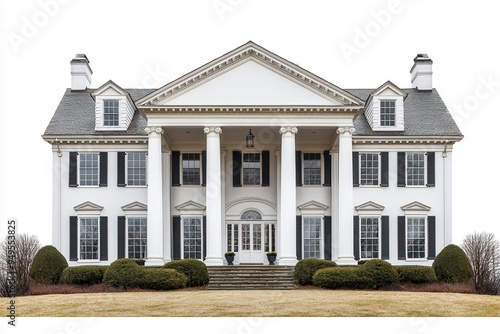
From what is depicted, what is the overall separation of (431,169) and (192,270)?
47.8 ft

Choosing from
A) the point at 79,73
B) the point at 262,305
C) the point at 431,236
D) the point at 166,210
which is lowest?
the point at 262,305

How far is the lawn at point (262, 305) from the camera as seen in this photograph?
84.3ft

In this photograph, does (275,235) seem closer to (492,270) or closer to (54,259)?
(54,259)

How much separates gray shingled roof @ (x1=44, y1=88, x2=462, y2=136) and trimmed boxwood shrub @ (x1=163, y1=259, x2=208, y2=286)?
946 centimetres

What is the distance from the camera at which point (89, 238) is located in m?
41.7

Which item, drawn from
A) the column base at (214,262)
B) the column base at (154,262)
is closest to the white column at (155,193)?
the column base at (154,262)

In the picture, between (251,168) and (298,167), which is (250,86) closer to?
(251,168)

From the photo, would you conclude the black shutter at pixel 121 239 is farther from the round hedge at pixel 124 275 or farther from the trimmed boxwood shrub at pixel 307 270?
the trimmed boxwood shrub at pixel 307 270

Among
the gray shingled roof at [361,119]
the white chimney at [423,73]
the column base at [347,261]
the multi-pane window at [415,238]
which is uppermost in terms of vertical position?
the white chimney at [423,73]

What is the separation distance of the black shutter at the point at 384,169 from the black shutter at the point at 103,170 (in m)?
14.6

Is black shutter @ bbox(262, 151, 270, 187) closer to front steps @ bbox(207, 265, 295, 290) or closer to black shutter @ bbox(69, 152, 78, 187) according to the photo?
front steps @ bbox(207, 265, 295, 290)

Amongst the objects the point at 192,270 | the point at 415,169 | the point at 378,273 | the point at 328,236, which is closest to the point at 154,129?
the point at 192,270

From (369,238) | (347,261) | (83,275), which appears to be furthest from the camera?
(369,238)

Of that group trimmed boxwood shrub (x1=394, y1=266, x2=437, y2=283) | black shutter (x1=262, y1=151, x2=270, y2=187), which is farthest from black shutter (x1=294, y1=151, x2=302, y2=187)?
trimmed boxwood shrub (x1=394, y1=266, x2=437, y2=283)
